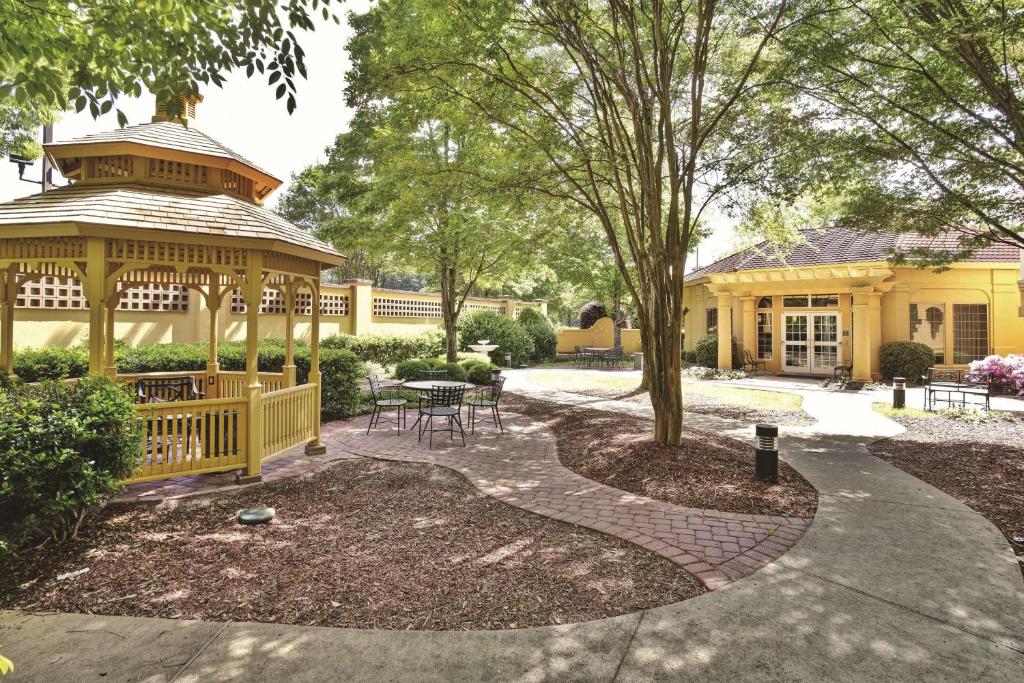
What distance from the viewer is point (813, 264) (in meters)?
19.2

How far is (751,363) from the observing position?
2081cm

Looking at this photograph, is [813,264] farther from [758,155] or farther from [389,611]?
[389,611]

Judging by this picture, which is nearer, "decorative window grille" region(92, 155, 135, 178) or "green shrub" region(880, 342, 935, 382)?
"decorative window grille" region(92, 155, 135, 178)

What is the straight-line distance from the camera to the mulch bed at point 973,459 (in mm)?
5766

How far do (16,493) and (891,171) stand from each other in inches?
496

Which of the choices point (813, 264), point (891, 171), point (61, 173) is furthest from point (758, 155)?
point (813, 264)

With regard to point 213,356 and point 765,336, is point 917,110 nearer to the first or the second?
point 213,356

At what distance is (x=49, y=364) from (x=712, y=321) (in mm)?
23014

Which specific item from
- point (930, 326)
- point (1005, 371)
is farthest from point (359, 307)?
point (1005, 371)

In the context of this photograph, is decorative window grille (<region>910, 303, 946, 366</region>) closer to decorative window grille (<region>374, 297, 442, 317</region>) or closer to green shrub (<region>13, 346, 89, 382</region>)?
decorative window grille (<region>374, 297, 442, 317</region>)

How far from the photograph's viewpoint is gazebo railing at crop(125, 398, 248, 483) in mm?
5938

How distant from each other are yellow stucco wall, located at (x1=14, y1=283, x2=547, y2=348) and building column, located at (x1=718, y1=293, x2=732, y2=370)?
39.3 ft

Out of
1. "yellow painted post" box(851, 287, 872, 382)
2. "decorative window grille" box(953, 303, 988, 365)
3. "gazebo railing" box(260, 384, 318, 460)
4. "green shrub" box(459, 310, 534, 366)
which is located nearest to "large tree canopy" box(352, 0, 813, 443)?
"gazebo railing" box(260, 384, 318, 460)

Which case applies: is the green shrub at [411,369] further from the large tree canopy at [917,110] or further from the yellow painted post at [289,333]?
the large tree canopy at [917,110]
